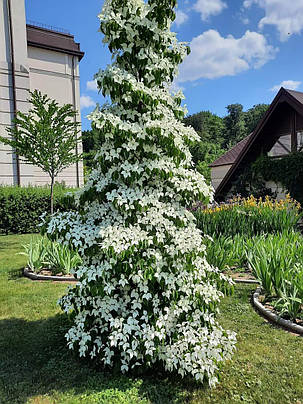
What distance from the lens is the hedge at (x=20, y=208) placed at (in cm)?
1225

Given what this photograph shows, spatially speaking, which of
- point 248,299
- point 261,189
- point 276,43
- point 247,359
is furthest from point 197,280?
point 261,189

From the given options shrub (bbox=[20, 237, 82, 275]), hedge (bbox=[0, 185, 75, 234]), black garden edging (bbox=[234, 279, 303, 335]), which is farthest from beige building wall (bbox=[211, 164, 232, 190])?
black garden edging (bbox=[234, 279, 303, 335])

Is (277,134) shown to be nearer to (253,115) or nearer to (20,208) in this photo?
(20,208)

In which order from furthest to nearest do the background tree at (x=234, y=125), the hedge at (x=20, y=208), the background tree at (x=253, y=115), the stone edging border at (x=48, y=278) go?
the background tree at (x=253, y=115) < the background tree at (x=234, y=125) < the hedge at (x=20, y=208) < the stone edging border at (x=48, y=278)

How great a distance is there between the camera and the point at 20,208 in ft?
41.2

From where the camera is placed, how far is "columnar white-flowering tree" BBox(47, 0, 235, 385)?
8.44ft

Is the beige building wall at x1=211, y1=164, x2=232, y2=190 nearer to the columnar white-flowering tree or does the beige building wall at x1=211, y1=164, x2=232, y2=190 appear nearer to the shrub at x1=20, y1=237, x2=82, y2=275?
the shrub at x1=20, y1=237, x2=82, y2=275

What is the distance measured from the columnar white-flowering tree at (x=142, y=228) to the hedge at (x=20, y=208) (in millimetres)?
9694

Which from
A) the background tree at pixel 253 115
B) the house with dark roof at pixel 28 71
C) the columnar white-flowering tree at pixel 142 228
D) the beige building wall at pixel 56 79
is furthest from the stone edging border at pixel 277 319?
the background tree at pixel 253 115

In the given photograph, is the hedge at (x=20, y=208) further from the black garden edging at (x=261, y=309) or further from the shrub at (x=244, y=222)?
the shrub at (x=244, y=222)

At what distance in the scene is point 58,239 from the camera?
116 inches

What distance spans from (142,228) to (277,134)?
12044 millimetres

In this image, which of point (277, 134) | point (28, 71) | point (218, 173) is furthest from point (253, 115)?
point (28, 71)

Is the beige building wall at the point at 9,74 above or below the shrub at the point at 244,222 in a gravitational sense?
above
